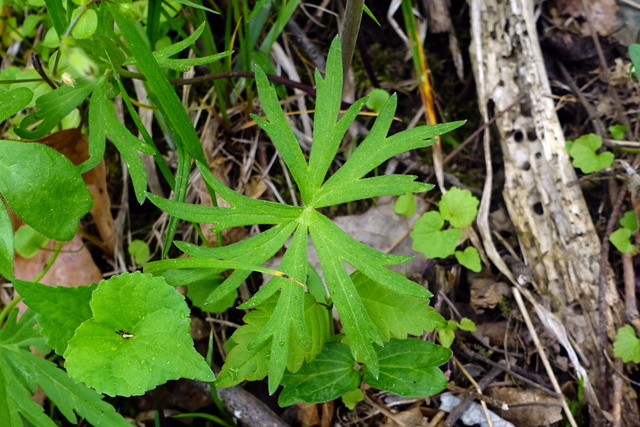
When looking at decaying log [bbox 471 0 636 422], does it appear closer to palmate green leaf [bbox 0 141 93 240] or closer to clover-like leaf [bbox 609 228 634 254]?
clover-like leaf [bbox 609 228 634 254]

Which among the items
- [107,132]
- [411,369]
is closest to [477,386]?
[411,369]

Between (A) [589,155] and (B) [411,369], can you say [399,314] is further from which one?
(A) [589,155]

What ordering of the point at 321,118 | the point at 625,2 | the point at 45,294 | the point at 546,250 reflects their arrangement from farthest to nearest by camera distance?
the point at 625,2 → the point at 546,250 → the point at 321,118 → the point at 45,294

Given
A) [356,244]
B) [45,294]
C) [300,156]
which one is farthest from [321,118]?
[45,294]

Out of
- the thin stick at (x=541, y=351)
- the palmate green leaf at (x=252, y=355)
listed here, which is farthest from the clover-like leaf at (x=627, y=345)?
the palmate green leaf at (x=252, y=355)

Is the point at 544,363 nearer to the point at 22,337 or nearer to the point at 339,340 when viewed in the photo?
the point at 339,340

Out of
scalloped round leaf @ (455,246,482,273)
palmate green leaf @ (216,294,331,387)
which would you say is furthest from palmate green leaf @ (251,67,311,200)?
scalloped round leaf @ (455,246,482,273)

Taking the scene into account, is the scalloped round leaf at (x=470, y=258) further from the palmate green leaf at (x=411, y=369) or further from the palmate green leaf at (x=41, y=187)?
the palmate green leaf at (x=41, y=187)
